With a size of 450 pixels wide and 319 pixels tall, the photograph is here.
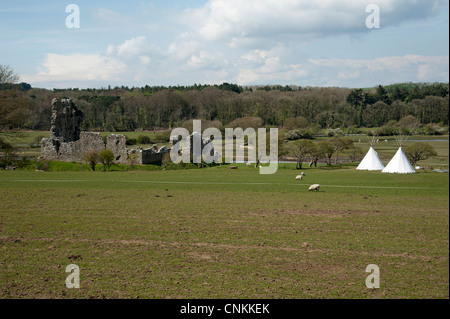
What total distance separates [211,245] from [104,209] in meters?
7.32

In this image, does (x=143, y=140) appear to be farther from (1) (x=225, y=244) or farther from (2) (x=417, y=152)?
(1) (x=225, y=244)

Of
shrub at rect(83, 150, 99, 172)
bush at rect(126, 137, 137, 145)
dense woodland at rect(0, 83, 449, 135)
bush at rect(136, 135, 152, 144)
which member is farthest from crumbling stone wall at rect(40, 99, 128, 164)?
dense woodland at rect(0, 83, 449, 135)

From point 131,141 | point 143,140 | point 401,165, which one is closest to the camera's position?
point 401,165

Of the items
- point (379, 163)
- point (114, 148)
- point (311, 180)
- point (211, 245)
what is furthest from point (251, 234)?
point (114, 148)

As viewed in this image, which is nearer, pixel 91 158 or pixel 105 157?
pixel 105 157

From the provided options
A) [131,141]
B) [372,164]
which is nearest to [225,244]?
[372,164]

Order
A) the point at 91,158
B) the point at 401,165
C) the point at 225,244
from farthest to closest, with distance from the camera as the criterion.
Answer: the point at 91,158, the point at 401,165, the point at 225,244

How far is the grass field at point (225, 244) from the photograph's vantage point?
26.9ft

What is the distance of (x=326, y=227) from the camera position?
1389cm

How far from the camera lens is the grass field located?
8.20 meters

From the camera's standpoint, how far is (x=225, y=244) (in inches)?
457

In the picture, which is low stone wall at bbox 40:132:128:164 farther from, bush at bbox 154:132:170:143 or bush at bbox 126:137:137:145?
bush at bbox 154:132:170:143

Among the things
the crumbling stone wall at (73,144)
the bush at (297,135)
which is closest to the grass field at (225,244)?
the crumbling stone wall at (73,144)
